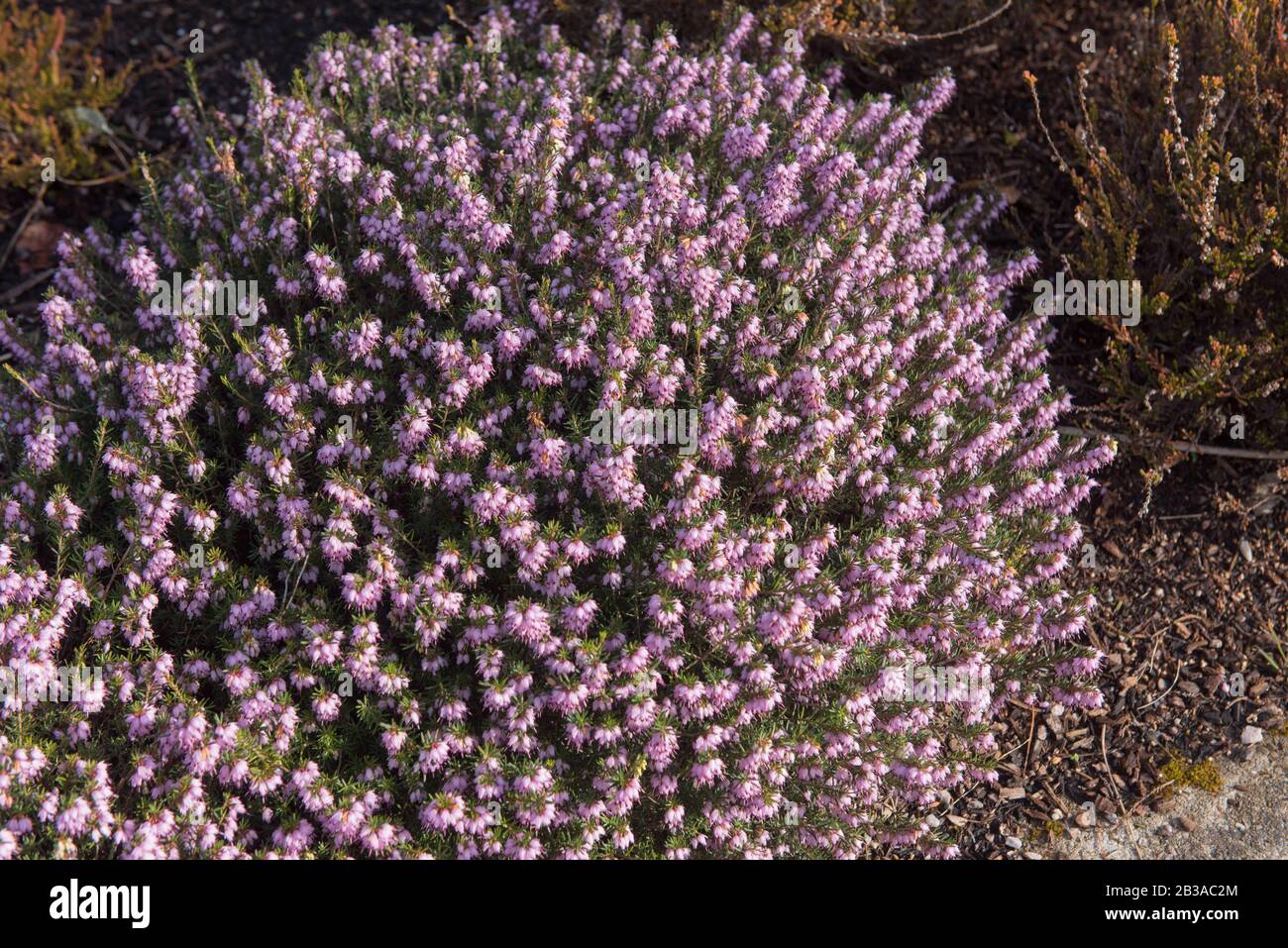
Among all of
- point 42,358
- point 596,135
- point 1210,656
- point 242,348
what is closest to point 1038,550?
point 1210,656

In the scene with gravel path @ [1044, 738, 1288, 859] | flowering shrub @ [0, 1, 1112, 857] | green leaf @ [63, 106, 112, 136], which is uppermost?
green leaf @ [63, 106, 112, 136]

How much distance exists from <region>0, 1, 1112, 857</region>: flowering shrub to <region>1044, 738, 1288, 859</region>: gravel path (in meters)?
0.54

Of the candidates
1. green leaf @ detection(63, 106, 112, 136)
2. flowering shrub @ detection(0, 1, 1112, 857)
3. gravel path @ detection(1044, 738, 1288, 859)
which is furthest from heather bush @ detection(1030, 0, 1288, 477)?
green leaf @ detection(63, 106, 112, 136)

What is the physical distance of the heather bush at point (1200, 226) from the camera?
508cm

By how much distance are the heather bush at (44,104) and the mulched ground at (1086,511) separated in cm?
23

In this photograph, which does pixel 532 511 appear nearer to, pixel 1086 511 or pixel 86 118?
pixel 1086 511

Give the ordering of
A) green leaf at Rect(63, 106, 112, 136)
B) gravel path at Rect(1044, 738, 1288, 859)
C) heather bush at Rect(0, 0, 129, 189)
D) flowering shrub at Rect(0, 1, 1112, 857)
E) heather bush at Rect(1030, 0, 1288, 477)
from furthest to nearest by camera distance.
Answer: green leaf at Rect(63, 106, 112, 136) < heather bush at Rect(0, 0, 129, 189) < heather bush at Rect(1030, 0, 1288, 477) < gravel path at Rect(1044, 738, 1288, 859) < flowering shrub at Rect(0, 1, 1112, 857)

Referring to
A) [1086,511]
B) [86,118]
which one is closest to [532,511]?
[1086,511]

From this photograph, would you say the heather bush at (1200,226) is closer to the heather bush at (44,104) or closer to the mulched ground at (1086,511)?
the mulched ground at (1086,511)

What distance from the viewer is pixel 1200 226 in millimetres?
5152

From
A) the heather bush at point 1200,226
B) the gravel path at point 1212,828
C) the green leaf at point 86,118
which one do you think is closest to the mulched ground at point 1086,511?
the gravel path at point 1212,828

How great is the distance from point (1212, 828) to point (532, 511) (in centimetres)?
299

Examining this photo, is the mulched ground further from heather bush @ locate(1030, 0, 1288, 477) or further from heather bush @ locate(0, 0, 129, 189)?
heather bush @ locate(1030, 0, 1288, 477)

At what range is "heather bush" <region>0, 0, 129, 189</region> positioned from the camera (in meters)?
6.24
